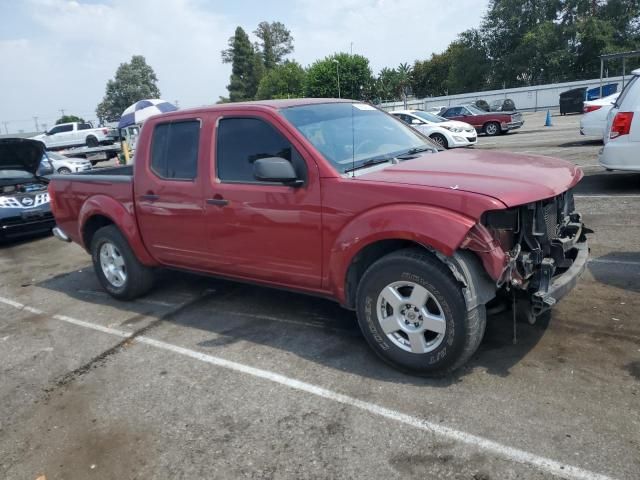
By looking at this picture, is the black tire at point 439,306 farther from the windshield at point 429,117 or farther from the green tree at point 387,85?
the green tree at point 387,85

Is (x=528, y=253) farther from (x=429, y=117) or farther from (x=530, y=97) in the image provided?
(x=530, y=97)

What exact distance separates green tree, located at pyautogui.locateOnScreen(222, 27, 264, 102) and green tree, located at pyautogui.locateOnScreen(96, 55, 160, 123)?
14.4 metres

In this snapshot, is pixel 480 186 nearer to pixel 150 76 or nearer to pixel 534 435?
pixel 534 435

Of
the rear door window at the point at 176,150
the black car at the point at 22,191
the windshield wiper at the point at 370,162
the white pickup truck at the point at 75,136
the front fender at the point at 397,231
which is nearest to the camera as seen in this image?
the front fender at the point at 397,231

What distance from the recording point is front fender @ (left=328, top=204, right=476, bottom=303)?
3074 millimetres

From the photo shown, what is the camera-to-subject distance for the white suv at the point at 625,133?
717 cm

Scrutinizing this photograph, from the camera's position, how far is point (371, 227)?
3.43 metres

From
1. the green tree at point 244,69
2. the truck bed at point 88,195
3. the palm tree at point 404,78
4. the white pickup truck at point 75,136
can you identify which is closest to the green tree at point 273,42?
the green tree at point 244,69

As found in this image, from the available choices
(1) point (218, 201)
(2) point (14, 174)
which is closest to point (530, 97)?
(2) point (14, 174)

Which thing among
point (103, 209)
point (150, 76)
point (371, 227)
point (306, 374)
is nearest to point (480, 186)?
point (371, 227)

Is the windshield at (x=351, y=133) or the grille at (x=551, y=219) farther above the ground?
the windshield at (x=351, y=133)

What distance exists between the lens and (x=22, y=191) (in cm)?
899

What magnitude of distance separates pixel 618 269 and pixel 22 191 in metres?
8.94

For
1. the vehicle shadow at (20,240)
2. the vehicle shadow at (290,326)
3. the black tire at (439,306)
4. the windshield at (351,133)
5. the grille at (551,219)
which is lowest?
the vehicle shadow at (20,240)
